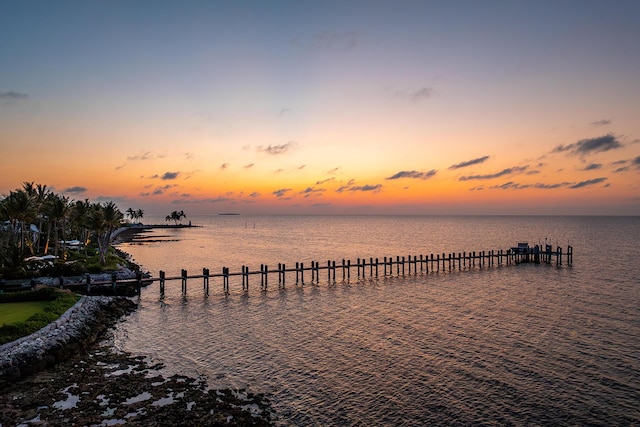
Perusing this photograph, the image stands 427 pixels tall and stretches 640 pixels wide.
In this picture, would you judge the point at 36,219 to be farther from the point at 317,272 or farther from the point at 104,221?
the point at 317,272

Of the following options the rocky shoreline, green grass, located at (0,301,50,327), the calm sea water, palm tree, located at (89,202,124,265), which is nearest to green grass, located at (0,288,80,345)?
green grass, located at (0,301,50,327)

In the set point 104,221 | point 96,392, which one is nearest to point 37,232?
point 104,221

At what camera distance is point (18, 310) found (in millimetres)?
28422

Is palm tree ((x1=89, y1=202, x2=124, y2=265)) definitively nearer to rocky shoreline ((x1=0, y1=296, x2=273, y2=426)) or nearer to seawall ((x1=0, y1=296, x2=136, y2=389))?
seawall ((x1=0, y1=296, x2=136, y2=389))

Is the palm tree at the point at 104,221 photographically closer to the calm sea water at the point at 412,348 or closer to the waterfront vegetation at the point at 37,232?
the waterfront vegetation at the point at 37,232

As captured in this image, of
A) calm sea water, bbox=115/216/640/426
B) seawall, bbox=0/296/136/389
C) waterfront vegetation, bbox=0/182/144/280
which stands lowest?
calm sea water, bbox=115/216/640/426

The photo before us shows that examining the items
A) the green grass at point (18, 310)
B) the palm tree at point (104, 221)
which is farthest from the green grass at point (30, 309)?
the palm tree at point (104, 221)

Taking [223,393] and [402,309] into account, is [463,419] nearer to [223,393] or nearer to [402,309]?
[223,393]

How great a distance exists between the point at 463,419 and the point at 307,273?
4378cm

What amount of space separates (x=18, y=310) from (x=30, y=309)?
2.31ft

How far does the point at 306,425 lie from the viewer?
57.0 feet

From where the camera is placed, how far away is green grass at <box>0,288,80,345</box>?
23.2 metres

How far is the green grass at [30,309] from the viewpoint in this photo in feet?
76.3

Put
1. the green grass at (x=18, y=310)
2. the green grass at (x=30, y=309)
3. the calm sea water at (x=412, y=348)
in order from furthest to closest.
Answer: the green grass at (x=18, y=310) → the green grass at (x=30, y=309) → the calm sea water at (x=412, y=348)
